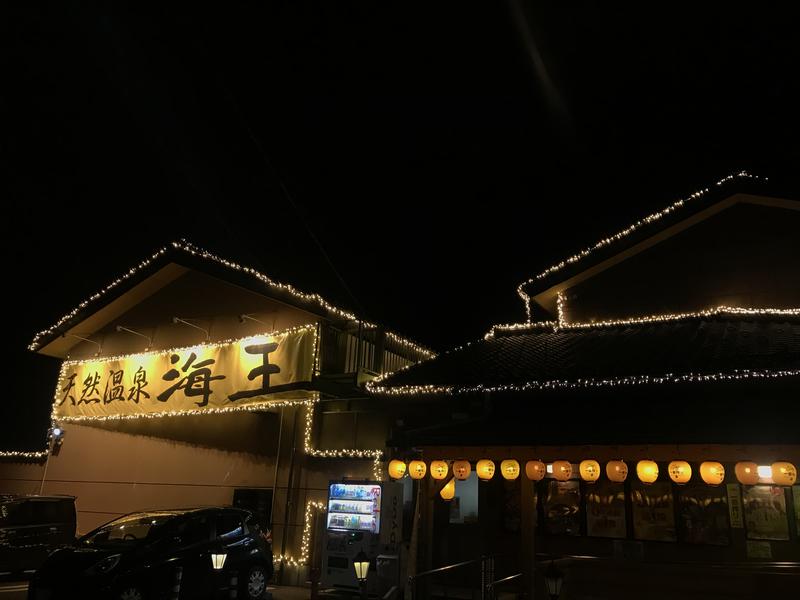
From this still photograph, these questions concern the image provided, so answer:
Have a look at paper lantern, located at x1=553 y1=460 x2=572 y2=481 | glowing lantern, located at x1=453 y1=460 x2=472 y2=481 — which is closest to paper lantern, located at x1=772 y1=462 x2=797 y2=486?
paper lantern, located at x1=553 y1=460 x2=572 y2=481

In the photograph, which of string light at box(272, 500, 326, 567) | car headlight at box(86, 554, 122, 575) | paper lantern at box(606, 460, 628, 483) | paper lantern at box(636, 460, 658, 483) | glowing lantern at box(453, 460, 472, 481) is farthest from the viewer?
string light at box(272, 500, 326, 567)

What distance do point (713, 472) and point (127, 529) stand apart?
9.74 metres

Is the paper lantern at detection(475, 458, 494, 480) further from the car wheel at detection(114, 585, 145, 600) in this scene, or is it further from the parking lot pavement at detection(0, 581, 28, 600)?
the parking lot pavement at detection(0, 581, 28, 600)

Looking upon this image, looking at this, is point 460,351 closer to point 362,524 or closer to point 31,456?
point 362,524

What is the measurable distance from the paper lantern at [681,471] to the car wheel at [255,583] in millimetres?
7299

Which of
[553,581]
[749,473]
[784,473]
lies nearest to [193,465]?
[553,581]

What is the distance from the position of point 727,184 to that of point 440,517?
9128mm

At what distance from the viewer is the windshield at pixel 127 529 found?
9.98 metres

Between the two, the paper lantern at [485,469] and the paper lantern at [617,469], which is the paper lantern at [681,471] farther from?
the paper lantern at [485,469]

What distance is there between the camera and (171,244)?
16266 mm

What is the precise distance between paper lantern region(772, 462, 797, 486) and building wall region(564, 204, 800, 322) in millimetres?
4054

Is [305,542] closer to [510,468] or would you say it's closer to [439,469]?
[439,469]

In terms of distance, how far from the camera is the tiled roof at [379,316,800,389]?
894 centimetres

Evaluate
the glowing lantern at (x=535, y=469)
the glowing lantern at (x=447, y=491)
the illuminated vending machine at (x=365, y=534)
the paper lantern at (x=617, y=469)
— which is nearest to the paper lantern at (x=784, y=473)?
the paper lantern at (x=617, y=469)
